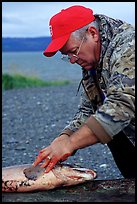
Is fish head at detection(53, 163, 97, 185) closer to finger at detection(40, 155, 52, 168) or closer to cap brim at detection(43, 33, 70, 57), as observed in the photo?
finger at detection(40, 155, 52, 168)

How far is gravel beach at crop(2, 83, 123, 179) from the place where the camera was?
8.66 m

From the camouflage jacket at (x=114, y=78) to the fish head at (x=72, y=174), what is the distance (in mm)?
413

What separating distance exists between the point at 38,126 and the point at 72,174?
22.5 ft

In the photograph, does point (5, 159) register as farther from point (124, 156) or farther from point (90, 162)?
point (124, 156)

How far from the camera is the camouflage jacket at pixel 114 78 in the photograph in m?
4.22

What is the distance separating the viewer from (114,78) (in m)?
4.34

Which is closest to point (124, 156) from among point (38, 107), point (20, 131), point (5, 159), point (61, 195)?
point (61, 195)

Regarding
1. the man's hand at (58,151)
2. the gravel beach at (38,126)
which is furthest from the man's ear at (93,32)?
the gravel beach at (38,126)

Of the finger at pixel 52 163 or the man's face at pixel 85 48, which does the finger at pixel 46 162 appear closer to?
the finger at pixel 52 163

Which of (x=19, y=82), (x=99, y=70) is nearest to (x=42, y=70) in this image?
(x=19, y=82)

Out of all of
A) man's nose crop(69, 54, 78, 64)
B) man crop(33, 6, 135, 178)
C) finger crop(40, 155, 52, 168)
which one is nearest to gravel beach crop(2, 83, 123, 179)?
man crop(33, 6, 135, 178)

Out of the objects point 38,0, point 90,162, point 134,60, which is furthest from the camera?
point 90,162

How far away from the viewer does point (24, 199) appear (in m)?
4.50

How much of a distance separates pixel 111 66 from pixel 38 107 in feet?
32.1
